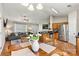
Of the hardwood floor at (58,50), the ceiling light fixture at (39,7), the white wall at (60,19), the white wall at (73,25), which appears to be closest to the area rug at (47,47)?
the hardwood floor at (58,50)

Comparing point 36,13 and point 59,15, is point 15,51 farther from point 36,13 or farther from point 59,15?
point 59,15

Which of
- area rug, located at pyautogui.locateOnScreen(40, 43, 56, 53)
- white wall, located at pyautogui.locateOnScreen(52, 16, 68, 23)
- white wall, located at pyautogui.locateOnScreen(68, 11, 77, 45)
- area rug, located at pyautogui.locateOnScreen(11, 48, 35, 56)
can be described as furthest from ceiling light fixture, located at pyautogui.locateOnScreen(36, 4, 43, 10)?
area rug, located at pyautogui.locateOnScreen(11, 48, 35, 56)

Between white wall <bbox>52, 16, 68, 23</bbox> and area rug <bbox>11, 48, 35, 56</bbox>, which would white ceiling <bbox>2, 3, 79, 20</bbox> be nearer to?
white wall <bbox>52, 16, 68, 23</bbox>

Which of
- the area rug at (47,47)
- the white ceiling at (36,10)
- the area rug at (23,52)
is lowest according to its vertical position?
the area rug at (23,52)

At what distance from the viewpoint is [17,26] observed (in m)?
1.86

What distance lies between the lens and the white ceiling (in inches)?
71.1

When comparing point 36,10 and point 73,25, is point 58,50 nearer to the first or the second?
point 73,25

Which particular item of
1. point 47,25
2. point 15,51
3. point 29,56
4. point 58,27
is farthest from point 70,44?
point 15,51

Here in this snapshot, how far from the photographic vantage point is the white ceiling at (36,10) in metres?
1.81

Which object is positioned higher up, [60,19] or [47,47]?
[60,19]

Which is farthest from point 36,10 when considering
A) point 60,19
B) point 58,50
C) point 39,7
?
point 58,50

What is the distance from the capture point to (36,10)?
1.86m

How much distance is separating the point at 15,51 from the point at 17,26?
437 millimetres

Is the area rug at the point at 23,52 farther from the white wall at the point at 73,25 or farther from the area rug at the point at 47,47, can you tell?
the white wall at the point at 73,25
